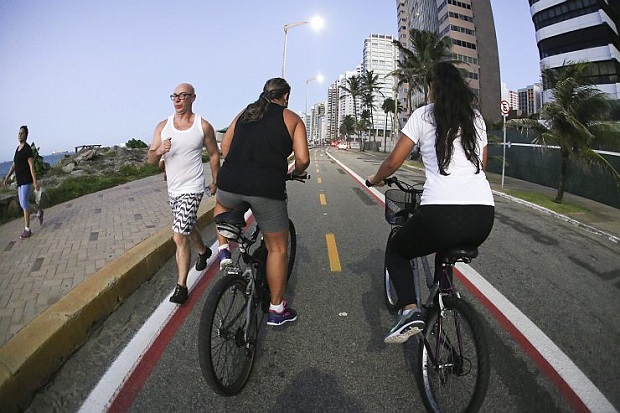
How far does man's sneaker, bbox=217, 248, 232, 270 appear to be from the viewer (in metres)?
2.79

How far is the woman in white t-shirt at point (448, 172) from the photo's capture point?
2.37m

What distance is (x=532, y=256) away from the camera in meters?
5.87

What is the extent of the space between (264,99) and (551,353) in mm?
3004

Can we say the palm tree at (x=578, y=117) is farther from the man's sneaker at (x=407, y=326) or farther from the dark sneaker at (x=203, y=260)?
the man's sneaker at (x=407, y=326)

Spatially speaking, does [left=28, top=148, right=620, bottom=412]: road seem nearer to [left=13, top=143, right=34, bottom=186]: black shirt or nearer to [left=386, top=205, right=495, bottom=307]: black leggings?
[left=386, top=205, right=495, bottom=307]: black leggings

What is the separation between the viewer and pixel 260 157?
280 centimetres

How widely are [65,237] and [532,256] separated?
713 cm

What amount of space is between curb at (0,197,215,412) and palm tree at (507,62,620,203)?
11277 millimetres

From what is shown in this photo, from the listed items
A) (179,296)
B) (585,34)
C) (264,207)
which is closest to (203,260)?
(179,296)

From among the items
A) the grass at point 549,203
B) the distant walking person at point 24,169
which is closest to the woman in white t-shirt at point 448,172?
the distant walking person at point 24,169

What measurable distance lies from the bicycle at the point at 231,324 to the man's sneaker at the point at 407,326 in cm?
97

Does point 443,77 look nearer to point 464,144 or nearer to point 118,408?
point 464,144

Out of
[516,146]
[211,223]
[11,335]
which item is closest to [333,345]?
[11,335]

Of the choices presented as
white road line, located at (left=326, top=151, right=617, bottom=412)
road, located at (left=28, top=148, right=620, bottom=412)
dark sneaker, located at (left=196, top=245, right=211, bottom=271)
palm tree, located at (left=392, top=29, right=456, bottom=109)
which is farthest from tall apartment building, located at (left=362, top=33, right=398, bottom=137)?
white road line, located at (left=326, top=151, right=617, bottom=412)
